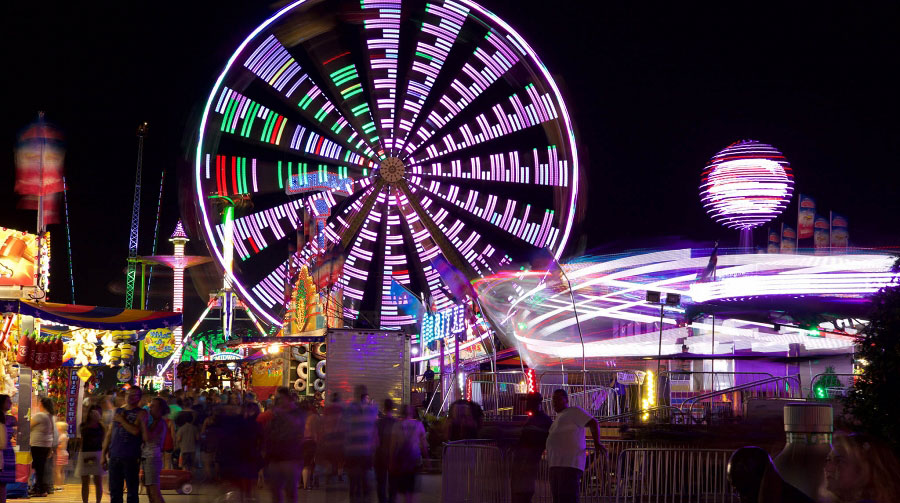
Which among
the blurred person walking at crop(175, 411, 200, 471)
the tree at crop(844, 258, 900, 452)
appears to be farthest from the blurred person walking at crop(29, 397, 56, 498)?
the tree at crop(844, 258, 900, 452)

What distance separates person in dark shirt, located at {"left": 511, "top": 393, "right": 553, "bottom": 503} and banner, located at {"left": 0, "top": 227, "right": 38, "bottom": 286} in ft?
28.7

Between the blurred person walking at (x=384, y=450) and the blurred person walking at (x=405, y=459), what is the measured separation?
0.12 meters

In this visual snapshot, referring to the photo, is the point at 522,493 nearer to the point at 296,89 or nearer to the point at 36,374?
the point at 36,374

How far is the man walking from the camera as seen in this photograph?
1065 cm

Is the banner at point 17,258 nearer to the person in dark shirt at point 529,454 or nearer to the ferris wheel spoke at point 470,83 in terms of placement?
the person in dark shirt at point 529,454

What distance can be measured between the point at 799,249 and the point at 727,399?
22.9 metres

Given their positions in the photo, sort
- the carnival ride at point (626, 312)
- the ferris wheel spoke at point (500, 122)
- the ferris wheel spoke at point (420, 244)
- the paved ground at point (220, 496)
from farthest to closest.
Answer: the ferris wheel spoke at point (420, 244), the ferris wheel spoke at point (500, 122), the carnival ride at point (626, 312), the paved ground at point (220, 496)

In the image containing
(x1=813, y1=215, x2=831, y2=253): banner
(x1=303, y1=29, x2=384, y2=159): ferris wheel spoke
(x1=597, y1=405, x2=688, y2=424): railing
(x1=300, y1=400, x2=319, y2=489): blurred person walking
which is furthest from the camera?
(x1=813, y1=215, x2=831, y2=253): banner

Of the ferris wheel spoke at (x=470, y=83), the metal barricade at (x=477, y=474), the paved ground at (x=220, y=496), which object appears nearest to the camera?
the metal barricade at (x=477, y=474)

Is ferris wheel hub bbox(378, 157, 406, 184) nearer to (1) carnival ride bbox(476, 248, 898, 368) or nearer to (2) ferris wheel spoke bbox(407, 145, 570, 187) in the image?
(2) ferris wheel spoke bbox(407, 145, 570, 187)

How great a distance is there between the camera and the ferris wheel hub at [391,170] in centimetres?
3538

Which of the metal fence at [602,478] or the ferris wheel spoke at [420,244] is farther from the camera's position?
the ferris wheel spoke at [420,244]

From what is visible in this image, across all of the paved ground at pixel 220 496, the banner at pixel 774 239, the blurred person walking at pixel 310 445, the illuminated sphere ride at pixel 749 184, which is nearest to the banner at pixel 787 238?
the banner at pixel 774 239

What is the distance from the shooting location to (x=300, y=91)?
33438 millimetres
